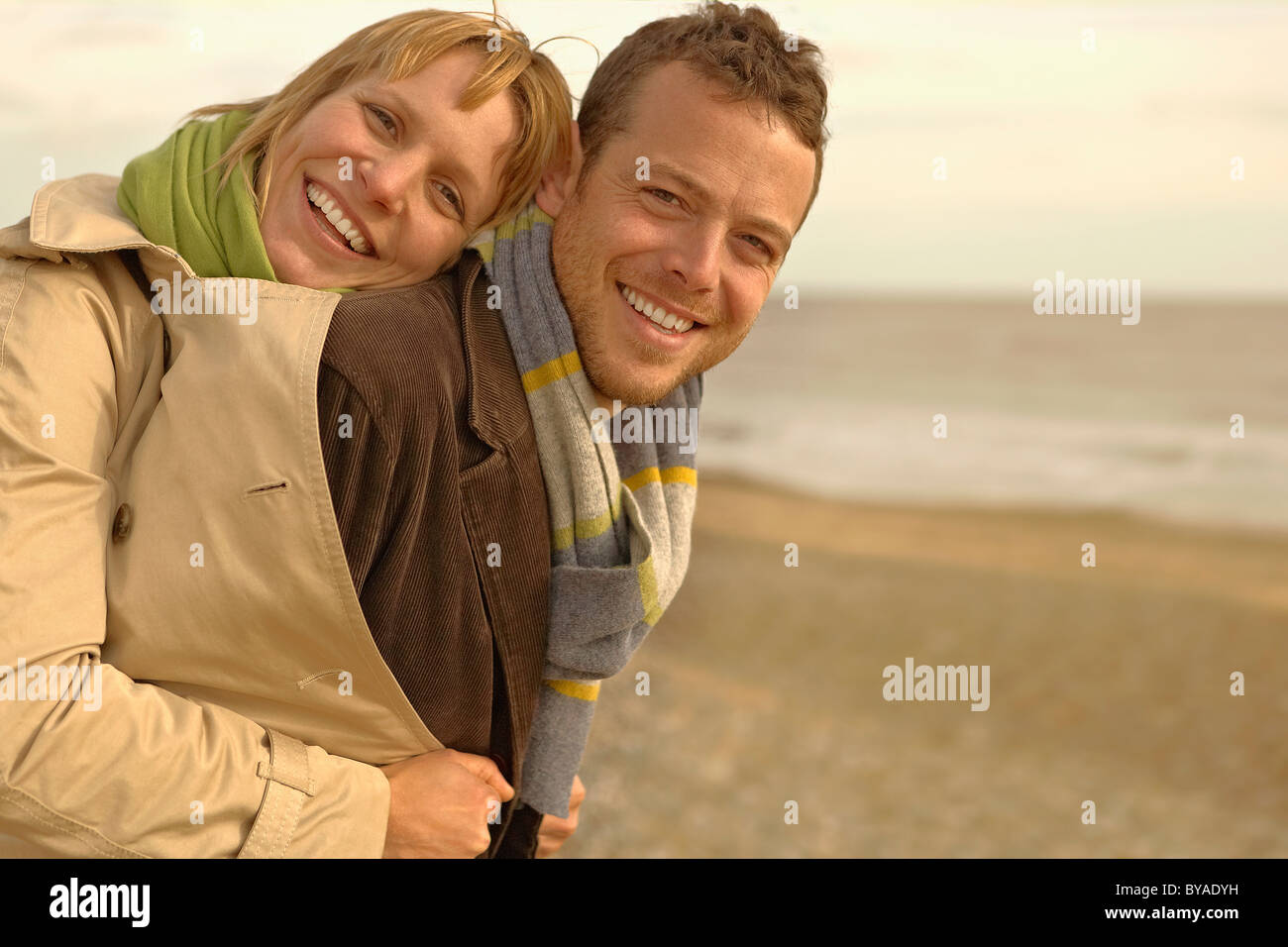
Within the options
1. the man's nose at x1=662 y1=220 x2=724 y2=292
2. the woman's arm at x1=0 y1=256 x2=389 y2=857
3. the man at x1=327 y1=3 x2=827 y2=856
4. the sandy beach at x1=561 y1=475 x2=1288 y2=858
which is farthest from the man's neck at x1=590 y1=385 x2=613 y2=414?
the sandy beach at x1=561 y1=475 x2=1288 y2=858

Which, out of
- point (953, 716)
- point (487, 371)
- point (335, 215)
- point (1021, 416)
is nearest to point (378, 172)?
point (335, 215)

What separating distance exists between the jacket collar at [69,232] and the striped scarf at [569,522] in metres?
0.70

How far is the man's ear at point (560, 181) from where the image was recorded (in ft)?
8.73

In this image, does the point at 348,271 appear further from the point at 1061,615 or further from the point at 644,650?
the point at 1061,615

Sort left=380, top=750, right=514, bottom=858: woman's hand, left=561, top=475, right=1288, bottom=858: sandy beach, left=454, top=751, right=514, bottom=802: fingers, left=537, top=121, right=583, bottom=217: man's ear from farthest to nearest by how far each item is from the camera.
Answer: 1. left=561, top=475, right=1288, bottom=858: sandy beach
2. left=537, top=121, right=583, bottom=217: man's ear
3. left=454, top=751, right=514, bottom=802: fingers
4. left=380, top=750, right=514, bottom=858: woman's hand

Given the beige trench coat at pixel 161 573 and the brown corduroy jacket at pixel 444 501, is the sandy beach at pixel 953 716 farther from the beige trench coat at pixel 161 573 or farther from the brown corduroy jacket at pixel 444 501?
the beige trench coat at pixel 161 573

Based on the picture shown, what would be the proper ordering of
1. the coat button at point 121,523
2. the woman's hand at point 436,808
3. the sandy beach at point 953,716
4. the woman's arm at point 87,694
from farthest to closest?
the sandy beach at point 953,716, the woman's hand at point 436,808, the coat button at point 121,523, the woman's arm at point 87,694

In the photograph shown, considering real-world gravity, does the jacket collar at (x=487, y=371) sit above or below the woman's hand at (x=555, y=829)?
above

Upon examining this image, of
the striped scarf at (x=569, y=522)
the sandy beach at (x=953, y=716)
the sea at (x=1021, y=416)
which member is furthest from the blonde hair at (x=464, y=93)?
the sea at (x=1021, y=416)

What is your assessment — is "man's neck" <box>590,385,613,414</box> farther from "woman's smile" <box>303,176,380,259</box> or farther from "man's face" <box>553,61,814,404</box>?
"woman's smile" <box>303,176,380,259</box>

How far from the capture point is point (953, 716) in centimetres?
802

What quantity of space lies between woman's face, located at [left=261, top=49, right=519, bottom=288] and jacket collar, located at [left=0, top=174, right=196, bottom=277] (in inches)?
13.4

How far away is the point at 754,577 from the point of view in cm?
1067

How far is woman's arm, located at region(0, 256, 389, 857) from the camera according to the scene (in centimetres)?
184
